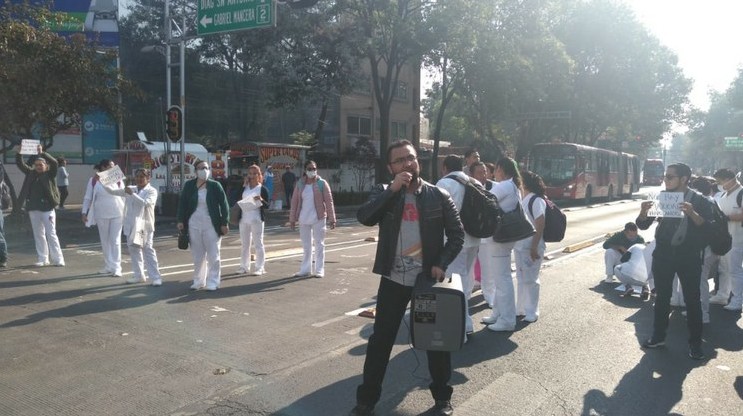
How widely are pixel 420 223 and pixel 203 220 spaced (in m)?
4.80

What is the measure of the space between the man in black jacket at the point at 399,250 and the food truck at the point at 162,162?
54.8ft

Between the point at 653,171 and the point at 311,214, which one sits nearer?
the point at 311,214

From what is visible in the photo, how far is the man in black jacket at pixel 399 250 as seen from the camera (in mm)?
4098

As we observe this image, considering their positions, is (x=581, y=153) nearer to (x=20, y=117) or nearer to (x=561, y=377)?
(x=20, y=117)

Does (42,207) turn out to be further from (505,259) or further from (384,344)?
(384,344)

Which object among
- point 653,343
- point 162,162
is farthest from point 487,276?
point 162,162

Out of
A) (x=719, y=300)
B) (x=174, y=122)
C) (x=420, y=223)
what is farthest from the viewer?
(x=174, y=122)

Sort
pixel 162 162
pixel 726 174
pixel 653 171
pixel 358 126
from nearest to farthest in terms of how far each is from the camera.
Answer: pixel 726 174 → pixel 162 162 → pixel 358 126 → pixel 653 171

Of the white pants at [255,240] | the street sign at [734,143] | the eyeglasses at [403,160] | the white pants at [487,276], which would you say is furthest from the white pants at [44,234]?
the street sign at [734,143]

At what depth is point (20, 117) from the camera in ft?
49.4

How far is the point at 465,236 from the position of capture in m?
5.80

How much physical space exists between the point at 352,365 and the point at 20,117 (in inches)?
524

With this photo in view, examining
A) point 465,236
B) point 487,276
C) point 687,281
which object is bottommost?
point 487,276

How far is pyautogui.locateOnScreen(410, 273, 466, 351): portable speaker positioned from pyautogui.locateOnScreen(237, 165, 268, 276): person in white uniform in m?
5.92
